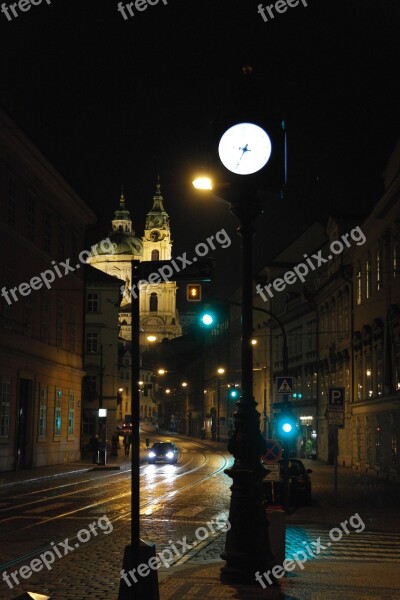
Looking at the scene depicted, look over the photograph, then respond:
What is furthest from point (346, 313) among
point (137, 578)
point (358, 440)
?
point (137, 578)

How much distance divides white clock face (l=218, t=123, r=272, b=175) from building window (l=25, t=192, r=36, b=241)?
33.1 metres

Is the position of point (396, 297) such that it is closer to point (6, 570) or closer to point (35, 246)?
point (35, 246)

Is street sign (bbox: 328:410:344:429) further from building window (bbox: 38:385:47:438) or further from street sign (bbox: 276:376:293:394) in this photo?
building window (bbox: 38:385:47:438)

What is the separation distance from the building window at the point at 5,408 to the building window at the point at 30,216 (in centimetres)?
756

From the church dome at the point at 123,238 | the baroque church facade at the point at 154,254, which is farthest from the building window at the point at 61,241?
the baroque church facade at the point at 154,254

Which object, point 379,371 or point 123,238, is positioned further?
point 123,238

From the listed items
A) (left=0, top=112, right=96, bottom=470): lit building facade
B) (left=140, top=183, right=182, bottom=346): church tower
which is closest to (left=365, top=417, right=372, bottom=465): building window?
(left=0, top=112, right=96, bottom=470): lit building facade

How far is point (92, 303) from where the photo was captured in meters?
78.1

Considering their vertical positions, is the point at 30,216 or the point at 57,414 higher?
the point at 30,216

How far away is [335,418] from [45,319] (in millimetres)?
24463

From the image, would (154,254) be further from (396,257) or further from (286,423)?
(286,423)

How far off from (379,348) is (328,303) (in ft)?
48.6

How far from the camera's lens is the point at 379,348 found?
1534 inches

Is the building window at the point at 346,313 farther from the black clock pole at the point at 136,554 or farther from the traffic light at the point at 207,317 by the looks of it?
the black clock pole at the point at 136,554
